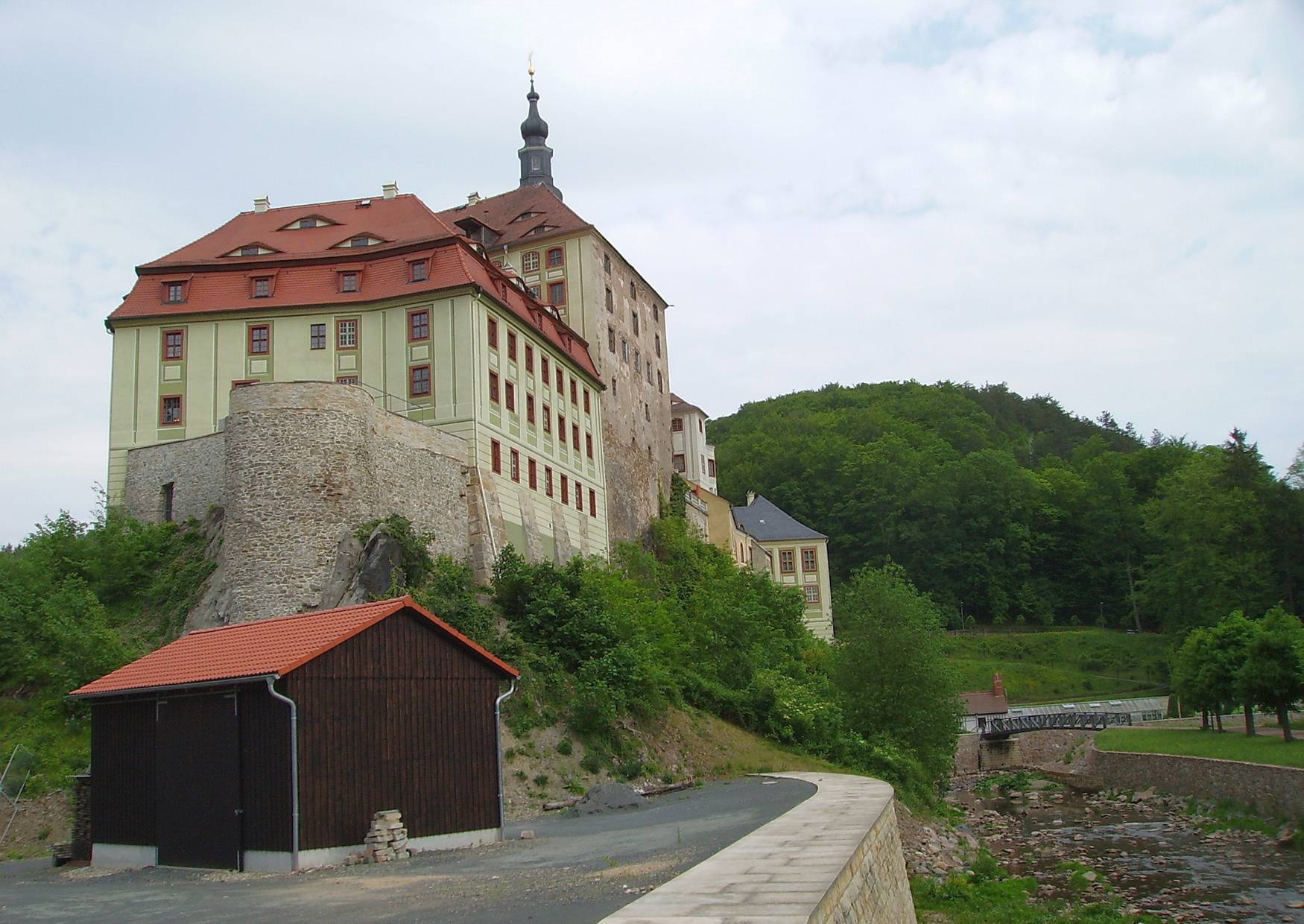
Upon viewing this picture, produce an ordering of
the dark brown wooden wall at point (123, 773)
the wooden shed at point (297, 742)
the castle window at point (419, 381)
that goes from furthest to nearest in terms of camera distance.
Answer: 1. the castle window at point (419, 381)
2. the dark brown wooden wall at point (123, 773)
3. the wooden shed at point (297, 742)

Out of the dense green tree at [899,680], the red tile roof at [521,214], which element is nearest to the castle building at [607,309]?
the red tile roof at [521,214]

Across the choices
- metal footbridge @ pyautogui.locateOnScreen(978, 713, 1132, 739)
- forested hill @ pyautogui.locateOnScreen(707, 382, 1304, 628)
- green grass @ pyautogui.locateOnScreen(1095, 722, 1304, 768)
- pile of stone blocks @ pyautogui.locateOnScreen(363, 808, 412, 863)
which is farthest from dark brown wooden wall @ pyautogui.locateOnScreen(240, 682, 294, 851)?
forested hill @ pyautogui.locateOnScreen(707, 382, 1304, 628)

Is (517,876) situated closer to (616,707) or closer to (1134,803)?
(616,707)

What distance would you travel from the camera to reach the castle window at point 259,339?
41.4 metres

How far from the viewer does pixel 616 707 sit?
106 ft

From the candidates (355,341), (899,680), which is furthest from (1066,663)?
(355,341)

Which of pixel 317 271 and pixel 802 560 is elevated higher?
pixel 317 271

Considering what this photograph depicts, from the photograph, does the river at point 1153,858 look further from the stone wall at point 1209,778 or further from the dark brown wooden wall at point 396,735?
the dark brown wooden wall at point 396,735

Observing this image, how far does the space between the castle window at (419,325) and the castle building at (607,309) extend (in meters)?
10.1

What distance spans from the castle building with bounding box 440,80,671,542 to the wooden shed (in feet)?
102

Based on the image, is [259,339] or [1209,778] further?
[259,339]

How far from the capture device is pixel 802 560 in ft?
274

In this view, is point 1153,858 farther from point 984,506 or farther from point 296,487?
point 984,506

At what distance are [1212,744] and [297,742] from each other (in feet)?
133
